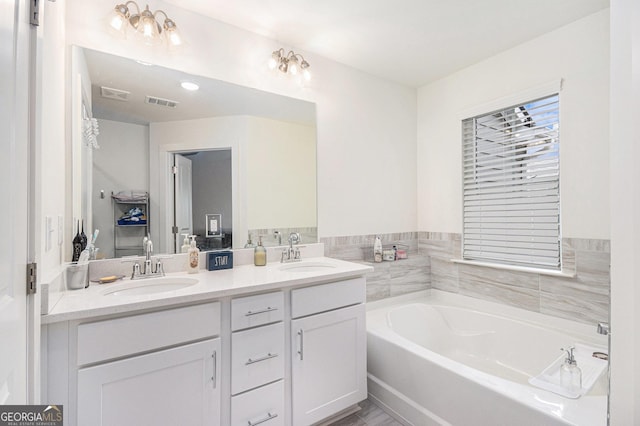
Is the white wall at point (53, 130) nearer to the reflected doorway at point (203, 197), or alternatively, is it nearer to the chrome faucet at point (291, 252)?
the reflected doorway at point (203, 197)

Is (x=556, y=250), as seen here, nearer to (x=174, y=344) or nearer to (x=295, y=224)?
(x=295, y=224)

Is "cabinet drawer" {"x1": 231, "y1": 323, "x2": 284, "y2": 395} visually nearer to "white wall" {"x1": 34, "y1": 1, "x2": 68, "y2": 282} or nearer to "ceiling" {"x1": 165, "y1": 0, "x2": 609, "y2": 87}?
"white wall" {"x1": 34, "y1": 1, "x2": 68, "y2": 282}

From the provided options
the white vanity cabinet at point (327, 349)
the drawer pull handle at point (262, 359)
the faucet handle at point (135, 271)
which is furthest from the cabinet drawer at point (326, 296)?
the faucet handle at point (135, 271)

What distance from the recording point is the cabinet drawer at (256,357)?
1.45 m

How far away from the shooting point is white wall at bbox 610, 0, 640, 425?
2.57 ft

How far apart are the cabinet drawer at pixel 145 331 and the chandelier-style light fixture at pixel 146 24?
1.56 metres

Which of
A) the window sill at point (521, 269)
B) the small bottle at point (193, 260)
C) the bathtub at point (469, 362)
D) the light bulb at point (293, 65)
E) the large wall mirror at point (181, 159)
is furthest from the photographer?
the light bulb at point (293, 65)

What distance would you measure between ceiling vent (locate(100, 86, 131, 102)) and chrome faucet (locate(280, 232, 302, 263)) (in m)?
1.36

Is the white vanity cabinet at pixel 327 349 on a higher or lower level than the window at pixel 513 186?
lower

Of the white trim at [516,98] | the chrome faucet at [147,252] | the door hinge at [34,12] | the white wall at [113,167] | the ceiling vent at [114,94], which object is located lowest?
the chrome faucet at [147,252]

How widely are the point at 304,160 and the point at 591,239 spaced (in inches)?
79.9

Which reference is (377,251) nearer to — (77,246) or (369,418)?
(369,418)

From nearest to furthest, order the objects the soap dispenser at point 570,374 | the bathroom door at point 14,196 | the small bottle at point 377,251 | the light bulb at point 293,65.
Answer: the bathroom door at point 14,196 < the soap dispenser at point 570,374 < the light bulb at point 293,65 < the small bottle at point 377,251

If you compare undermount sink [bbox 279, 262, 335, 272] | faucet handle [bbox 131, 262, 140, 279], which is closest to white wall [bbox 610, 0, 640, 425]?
undermount sink [bbox 279, 262, 335, 272]
